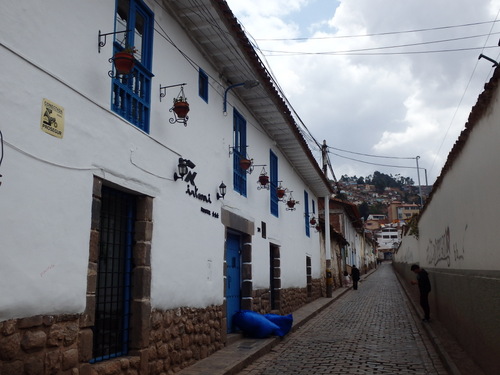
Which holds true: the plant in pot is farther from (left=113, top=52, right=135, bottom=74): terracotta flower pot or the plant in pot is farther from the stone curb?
the stone curb

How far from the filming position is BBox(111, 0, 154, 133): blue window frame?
18.6 feet

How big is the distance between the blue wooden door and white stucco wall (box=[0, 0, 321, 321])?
1.44 metres

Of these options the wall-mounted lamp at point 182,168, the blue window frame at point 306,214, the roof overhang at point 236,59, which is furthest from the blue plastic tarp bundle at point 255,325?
the blue window frame at point 306,214

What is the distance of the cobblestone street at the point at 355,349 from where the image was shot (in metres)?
7.23

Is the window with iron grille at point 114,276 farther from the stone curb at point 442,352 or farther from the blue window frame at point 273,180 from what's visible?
the blue window frame at point 273,180

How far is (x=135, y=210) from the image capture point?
6043 mm

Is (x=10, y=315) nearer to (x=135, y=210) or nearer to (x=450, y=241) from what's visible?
(x=135, y=210)

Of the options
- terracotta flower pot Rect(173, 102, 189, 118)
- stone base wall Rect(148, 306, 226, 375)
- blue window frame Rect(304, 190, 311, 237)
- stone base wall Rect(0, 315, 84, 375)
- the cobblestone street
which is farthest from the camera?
blue window frame Rect(304, 190, 311, 237)

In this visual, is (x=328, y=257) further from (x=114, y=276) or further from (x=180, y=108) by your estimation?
(x=114, y=276)

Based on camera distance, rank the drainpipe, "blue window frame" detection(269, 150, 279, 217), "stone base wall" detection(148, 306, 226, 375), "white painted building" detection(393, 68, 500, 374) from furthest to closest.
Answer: the drainpipe < "blue window frame" detection(269, 150, 279, 217) < "stone base wall" detection(148, 306, 226, 375) < "white painted building" detection(393, 68, 500, 374)

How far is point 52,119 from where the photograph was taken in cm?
443

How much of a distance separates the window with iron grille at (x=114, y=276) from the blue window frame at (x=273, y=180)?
284 inches

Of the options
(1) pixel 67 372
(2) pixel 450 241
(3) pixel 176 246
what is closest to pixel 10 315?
(1) pixel 67 372

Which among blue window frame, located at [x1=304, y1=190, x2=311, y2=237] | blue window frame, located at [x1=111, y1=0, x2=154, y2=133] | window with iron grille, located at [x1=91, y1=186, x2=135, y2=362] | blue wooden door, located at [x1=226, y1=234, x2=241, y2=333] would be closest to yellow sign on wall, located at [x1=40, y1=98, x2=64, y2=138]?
blue window frame, located at [x1=111, y1=0, x2=154, y2=133]
